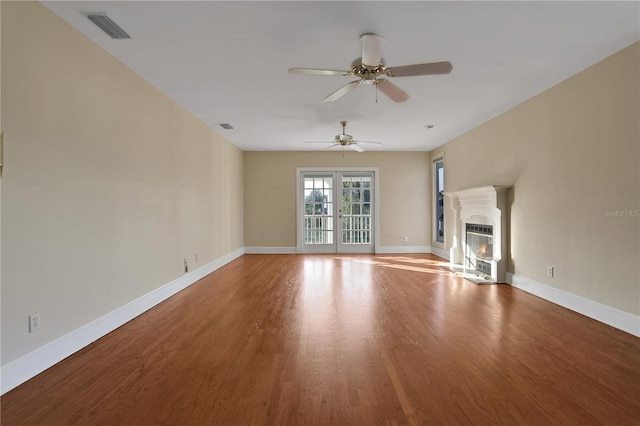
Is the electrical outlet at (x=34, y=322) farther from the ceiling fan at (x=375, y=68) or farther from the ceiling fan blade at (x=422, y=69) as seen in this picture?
the ceiling fan blade at (x=422, y=69)

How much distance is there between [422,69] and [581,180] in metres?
2.18

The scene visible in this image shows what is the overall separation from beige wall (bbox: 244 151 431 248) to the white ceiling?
3.32 metres

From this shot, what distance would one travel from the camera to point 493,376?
82.5 inches

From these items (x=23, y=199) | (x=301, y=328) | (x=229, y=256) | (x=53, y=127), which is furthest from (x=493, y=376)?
(x=229, y=256)

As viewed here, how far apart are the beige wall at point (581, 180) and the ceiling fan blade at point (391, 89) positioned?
187 centimetres

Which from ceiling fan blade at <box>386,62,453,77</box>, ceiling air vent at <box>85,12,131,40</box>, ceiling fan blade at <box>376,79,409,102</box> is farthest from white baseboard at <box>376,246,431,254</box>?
ceiling air vent at <box>85,12,131,40</box>

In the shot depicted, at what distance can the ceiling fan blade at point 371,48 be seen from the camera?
8.18 feet

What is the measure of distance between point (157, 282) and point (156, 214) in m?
0.78

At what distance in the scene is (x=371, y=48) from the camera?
2559mm

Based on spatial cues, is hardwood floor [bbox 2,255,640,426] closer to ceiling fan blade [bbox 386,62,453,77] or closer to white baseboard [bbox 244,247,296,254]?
ceiling fan blade [bbox 386,62,453,77]

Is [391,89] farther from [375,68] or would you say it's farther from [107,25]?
[107,25]

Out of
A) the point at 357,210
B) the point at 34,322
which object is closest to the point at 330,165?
the point at 357,210

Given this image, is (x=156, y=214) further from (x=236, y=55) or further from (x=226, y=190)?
(x=226, y=190)

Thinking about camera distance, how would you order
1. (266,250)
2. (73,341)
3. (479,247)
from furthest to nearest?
1. (266,250)
2. (479,247)
3. (73,341)
